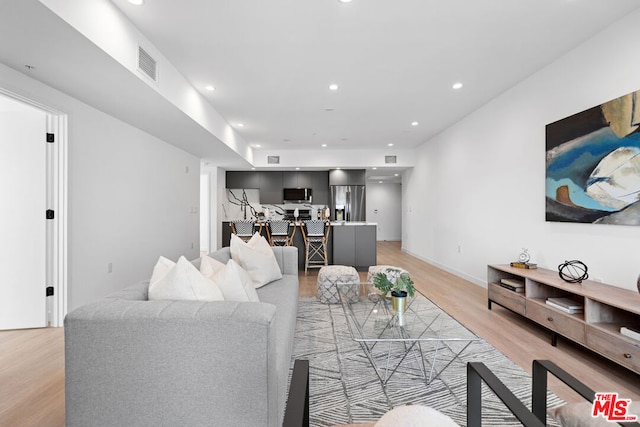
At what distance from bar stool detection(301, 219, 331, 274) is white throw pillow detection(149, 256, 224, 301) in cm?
461

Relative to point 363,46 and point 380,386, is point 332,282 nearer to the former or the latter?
point 380,386

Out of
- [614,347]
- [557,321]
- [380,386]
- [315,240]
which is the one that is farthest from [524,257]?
[315,240]

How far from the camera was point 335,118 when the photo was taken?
5.34 metres

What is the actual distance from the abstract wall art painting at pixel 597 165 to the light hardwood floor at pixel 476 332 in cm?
112

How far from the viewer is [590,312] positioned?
7.70ft

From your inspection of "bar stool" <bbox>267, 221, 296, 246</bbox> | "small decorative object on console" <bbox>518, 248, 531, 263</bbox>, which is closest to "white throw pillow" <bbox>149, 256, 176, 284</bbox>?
"small decorative object on console" <bbox>518, 248, 531, 263</bbox>

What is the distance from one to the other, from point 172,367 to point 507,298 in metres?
3.23

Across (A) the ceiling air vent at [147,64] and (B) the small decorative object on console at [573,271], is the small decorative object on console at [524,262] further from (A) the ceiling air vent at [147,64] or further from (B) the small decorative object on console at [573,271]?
(A) the ceiling air vent at [147,64]

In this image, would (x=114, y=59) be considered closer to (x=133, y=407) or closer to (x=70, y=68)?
(x=70, y=68)

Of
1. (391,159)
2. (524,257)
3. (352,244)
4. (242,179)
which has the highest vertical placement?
(391,159)

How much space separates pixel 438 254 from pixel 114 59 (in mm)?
5817

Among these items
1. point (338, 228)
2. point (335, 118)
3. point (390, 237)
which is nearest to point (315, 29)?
point (335, 118)

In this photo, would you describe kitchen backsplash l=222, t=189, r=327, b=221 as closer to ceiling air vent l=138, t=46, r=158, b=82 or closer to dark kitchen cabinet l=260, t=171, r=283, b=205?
dark kitchen cabinet l=260, t=171, r=283, b=205

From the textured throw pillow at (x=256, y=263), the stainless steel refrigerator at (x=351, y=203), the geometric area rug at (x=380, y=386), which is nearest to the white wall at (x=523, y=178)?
the geometric area rug at (x=380, y=386)
